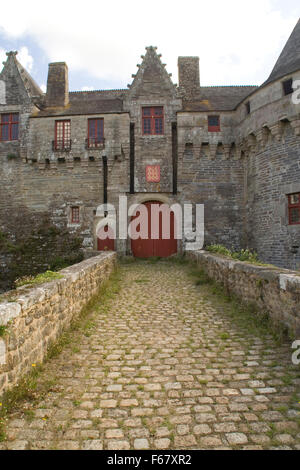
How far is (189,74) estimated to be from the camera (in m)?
16.5

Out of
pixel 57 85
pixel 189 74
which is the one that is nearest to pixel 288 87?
pixel 189 74

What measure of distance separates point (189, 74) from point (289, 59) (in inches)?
211

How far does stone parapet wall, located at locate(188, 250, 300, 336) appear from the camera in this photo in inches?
158

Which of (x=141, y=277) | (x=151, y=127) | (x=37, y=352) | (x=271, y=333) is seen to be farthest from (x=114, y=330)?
(x=151, y=127)

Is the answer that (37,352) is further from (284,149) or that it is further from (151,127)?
(151,127)

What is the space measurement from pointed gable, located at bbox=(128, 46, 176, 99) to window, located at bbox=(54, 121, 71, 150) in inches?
145

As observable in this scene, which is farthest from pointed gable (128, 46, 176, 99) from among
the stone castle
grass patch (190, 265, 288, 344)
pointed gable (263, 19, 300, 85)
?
grass patch (190, 265, 288, 344)

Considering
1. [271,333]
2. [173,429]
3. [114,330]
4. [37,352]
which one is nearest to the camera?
[173,429]

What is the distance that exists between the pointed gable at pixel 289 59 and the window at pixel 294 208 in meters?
4.90

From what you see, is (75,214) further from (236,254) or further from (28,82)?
(236,254)

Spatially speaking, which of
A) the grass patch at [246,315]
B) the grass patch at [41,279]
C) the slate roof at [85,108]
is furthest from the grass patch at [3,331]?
the slate roof at [85,108]

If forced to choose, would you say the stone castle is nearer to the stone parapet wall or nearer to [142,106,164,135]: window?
[142,106,164,135]: window

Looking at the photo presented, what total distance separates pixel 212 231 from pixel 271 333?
34.2 ft

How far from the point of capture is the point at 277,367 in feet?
11.4
